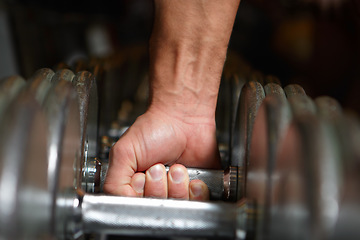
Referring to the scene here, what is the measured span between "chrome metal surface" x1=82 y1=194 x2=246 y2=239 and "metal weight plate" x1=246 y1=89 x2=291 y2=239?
0.13 feet

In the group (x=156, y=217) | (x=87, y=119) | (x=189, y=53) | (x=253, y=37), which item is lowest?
(x=156, y=217)

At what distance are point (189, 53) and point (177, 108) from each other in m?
0.10

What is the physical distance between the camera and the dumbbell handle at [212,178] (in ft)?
1.94

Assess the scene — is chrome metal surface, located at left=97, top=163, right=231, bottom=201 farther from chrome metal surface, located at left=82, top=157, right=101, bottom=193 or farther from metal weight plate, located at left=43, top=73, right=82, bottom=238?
metal weight plate, located at left=43, top=73, right=82, bottom=238

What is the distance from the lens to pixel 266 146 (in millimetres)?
438

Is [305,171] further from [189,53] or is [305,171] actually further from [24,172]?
[189,53]

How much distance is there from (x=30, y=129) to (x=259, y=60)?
1.71 meters

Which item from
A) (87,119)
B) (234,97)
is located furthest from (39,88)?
(234,97)

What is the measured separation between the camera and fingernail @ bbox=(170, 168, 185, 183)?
61 centimetres

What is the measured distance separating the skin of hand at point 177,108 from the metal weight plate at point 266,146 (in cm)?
18

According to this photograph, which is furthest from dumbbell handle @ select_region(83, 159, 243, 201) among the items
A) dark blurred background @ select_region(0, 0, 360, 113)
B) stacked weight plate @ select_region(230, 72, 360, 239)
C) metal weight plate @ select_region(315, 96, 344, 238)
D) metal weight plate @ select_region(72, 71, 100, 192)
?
dark blurred background @ select_region(0, 0, 360, 113)

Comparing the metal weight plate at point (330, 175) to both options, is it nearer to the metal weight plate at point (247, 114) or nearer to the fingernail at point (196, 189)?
the metal weight plate at point (247, 114)

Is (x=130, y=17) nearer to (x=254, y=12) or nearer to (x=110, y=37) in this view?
(x=110, y=37)

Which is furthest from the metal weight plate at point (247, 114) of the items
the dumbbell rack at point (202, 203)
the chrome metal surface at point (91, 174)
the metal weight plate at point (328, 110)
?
the chrome metal surface at point (91, 174)
